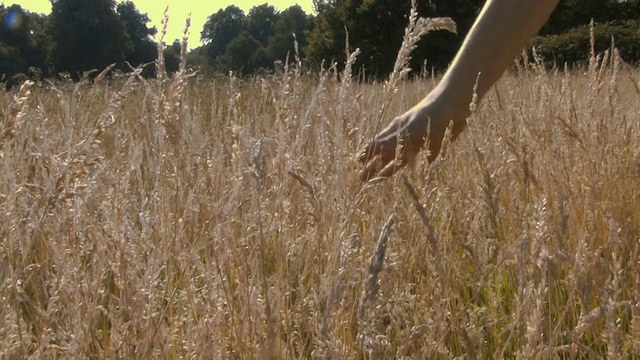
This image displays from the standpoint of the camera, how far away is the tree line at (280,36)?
16.3 m

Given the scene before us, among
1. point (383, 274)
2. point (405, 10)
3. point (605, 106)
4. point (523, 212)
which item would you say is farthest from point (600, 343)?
point (405, 10)

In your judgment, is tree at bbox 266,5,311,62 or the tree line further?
tree at bbox 266,5,311,62

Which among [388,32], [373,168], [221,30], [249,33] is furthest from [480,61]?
[221,30]

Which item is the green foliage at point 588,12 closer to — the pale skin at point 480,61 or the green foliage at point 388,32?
the green foliage at point 388,32

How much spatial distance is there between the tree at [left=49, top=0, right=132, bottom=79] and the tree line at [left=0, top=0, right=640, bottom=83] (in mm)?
76

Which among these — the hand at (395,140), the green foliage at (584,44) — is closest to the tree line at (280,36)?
the green foliage at (584,44)

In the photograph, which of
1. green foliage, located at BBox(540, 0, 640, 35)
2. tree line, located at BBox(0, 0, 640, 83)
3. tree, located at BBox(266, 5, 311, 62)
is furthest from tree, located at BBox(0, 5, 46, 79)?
green foliage, located at BBox(540, 0, 640, 35)

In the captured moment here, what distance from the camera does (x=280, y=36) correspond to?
67.1 meters

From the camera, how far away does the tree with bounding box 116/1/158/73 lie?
62250 millimetres

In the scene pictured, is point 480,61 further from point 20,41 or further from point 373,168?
point 20,41

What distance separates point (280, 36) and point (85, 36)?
19.0 meters

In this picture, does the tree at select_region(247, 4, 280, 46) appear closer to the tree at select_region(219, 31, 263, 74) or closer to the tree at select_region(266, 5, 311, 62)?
the tree at select_region(219, 31, 263, 74)

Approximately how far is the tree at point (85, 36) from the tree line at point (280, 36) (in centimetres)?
8

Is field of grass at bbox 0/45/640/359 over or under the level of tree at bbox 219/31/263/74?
over
